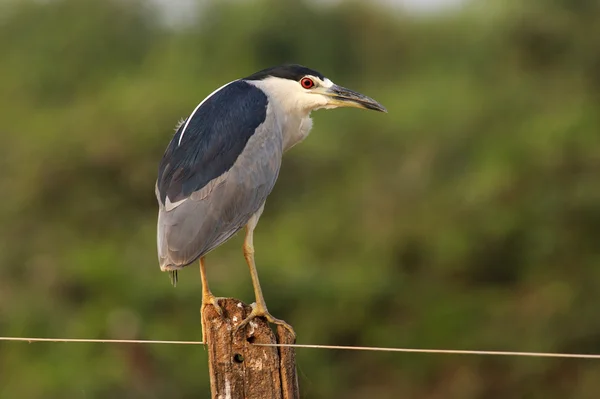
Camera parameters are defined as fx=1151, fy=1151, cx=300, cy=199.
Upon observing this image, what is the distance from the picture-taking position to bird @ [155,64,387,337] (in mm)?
4148

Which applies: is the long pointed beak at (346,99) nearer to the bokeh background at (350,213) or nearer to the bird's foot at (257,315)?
the bird's foot at (257,315)

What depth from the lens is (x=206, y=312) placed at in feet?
11.6

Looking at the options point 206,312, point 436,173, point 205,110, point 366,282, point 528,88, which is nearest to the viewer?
point 206,312

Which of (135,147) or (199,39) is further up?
(199,39)

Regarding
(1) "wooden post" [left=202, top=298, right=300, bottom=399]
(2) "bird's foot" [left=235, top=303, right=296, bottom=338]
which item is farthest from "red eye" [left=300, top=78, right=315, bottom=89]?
(1) "wooden post" [left=202, top=298, right=300, bottom=399]

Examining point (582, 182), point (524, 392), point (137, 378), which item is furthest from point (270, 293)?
point (582, 182)

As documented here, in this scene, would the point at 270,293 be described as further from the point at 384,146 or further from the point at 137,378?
the point at 384,146

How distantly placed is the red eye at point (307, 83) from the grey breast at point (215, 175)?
22 cm

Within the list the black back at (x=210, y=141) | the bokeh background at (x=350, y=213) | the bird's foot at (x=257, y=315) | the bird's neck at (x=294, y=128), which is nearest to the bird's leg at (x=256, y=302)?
the bird's foot at (x=257, y=315)

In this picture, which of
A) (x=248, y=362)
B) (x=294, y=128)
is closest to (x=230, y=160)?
(x=294, y=128)

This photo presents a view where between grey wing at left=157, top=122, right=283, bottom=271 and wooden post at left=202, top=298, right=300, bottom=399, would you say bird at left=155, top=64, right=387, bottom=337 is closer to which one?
grey wing at left=157, top=122, right=283, bottom=271

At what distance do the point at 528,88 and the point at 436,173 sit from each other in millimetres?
1534

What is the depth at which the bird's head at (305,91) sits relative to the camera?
4742 millimetres

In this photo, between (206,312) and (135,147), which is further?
(135,147)
